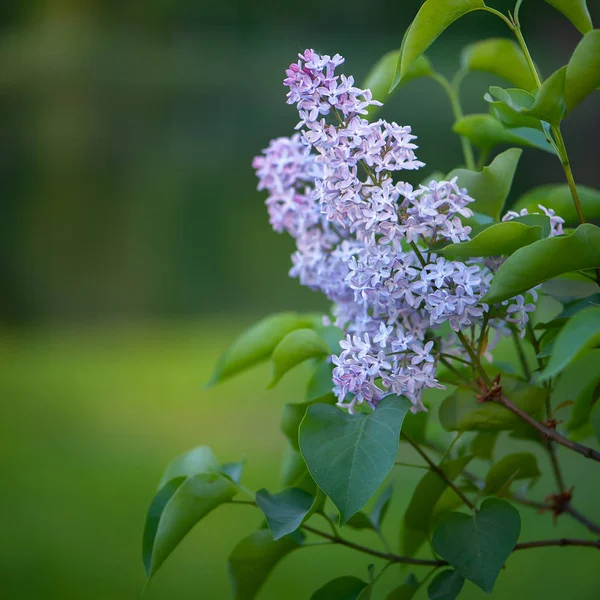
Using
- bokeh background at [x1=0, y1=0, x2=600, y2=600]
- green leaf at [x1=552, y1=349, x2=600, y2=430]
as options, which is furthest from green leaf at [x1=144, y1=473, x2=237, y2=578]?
green leaf at [x1=552, y1=349, x2=600, y2=430]

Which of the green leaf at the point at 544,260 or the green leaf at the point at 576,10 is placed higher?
the green leaf at the point at 576,10

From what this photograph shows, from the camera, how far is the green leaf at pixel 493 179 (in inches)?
14.3

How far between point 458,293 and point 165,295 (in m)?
2.52

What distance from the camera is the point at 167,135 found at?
4.75 metres

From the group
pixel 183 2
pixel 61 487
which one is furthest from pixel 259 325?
pixel 183 2

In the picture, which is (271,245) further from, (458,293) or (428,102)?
(458,293)

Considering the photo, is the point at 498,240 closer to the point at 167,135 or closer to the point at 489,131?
the point at 489,131

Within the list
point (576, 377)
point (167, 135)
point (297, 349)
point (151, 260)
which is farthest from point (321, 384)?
point (167, 135)

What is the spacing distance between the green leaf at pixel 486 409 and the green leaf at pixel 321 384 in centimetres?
6

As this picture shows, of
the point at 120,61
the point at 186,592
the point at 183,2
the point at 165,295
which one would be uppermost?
the point at 183,2

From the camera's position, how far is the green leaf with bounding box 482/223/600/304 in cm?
29

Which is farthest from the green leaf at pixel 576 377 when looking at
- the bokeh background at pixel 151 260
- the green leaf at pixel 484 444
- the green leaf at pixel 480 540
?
the green leaf at pixel 480 540

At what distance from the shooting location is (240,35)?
17.8 feet

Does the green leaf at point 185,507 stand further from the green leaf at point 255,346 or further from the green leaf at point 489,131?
the green leaf at point 489,131
